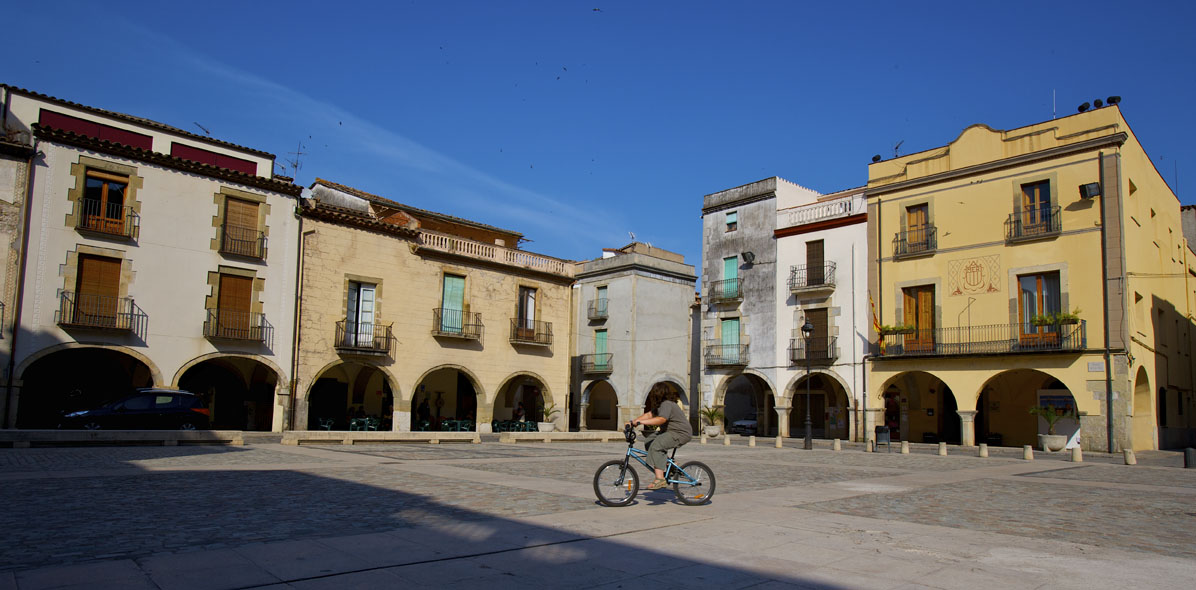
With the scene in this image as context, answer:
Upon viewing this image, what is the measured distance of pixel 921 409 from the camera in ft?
105

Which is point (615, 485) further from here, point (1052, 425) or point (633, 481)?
point (1052, 425)

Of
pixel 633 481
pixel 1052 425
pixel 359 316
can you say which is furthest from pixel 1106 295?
pixel 359 316

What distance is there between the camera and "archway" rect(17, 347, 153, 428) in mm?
23172

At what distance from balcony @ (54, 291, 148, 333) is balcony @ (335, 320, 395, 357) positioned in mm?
6106

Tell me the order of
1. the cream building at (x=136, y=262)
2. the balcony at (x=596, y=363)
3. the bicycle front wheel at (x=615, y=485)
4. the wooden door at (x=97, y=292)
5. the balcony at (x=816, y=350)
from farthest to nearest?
A: the balcony at (x=596, y=363)
the balcony at (x=816, y=350)
the wooden door at (x=97, y=292)
the cream building at (x=136, y=262)
the bicycle front wheel at (x=615, y=485)

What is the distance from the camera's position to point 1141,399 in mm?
26562

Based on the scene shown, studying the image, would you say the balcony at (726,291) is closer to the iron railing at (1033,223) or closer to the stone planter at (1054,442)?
the iron railing at (1033,223)

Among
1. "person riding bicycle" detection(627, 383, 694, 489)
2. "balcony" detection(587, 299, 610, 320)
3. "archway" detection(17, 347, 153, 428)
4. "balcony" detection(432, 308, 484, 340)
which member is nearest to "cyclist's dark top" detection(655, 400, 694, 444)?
"person riding bicycle" detection(627, 383, 694, 489)

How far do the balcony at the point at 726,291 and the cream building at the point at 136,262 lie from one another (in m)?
18.8

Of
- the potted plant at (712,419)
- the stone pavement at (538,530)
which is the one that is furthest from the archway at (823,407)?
the stone pavement at (538,530)

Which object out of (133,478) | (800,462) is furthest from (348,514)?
(800,462)

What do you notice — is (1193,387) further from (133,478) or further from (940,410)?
(133,478)

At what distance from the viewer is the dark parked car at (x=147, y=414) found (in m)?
19.0

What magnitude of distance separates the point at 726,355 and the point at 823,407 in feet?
18.5
